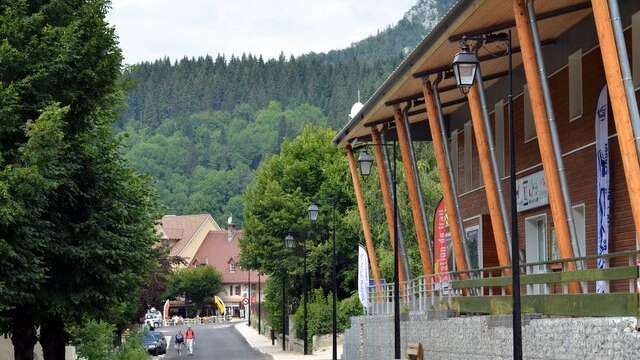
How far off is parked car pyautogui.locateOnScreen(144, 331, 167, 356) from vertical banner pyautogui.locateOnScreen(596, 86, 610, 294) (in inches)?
1909

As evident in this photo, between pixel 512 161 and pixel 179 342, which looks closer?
pixel 512 161

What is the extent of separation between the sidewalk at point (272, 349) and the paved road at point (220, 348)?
61cm

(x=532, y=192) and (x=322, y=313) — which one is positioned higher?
(x=322, y=313)

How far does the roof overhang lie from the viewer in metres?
25.6

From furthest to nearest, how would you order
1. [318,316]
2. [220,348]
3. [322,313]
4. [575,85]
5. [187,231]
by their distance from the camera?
[187,231] → [220,348] → [318,316] → [322,313] → [575,85]

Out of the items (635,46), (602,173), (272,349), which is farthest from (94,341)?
(272,349)

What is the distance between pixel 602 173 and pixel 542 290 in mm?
2862

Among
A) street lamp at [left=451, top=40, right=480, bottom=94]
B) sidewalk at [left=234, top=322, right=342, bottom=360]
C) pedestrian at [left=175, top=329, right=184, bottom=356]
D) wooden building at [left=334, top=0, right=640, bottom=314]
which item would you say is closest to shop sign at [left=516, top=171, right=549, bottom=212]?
wooden building at [left=334, top=0, right=640, bottom=314]

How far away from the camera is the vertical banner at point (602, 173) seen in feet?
80.9

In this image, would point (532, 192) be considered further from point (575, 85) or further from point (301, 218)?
point (301, 218)

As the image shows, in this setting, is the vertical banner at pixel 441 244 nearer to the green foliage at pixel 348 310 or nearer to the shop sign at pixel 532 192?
the shop sign at pixel 532 192

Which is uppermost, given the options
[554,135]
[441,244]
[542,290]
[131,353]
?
[441,244]

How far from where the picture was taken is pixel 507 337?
22.3 metres

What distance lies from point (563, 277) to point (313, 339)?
157 ft
